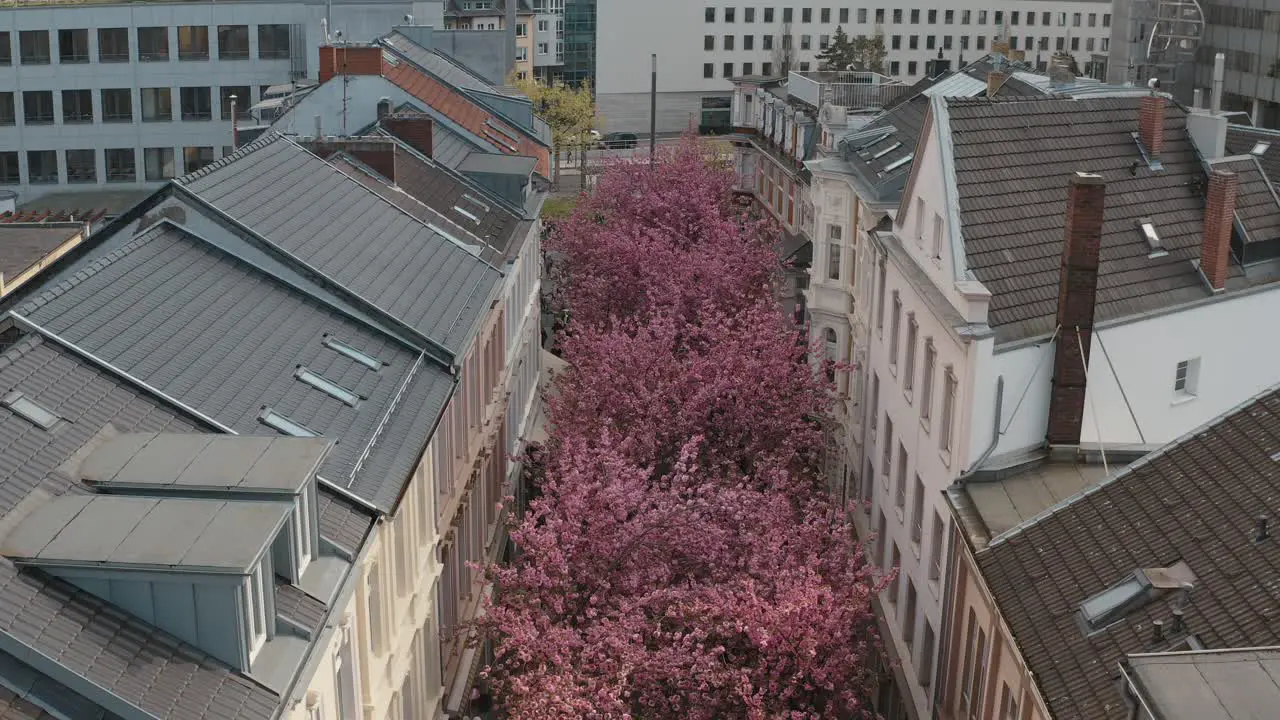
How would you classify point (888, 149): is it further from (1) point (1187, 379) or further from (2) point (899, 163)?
(1) point (1187, 379)

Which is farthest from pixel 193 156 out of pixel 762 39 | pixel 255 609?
pixel 762 39

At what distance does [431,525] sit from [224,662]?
40.1 feet

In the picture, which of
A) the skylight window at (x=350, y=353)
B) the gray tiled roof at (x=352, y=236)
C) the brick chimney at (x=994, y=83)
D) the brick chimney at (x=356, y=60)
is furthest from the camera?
the brick chimney at (x=356, y=60)

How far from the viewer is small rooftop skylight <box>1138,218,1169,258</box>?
32.4 m

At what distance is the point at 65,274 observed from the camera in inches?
1084

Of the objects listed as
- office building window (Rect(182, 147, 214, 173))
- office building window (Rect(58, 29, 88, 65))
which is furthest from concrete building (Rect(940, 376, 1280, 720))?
office building window (Rect(58, 29, 88, 65))

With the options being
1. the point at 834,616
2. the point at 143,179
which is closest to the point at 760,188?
the point at 143,179

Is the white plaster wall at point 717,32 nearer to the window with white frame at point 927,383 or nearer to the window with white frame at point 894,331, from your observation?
the window with white frame at point 894,331

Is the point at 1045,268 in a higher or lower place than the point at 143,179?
higher

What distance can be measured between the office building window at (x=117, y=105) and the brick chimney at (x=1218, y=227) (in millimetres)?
64612

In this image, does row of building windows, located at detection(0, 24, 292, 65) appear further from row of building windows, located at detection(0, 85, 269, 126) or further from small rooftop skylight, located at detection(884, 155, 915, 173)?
small rooftop skylight, located at detection(884, 155, 915, 173)

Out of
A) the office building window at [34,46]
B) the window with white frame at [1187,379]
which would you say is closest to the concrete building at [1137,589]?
the window with white frame at [1187,379]

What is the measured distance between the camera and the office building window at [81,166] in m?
83.7

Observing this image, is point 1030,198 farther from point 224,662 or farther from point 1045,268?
point 224,662
